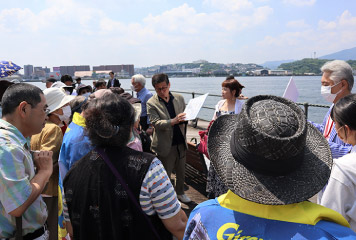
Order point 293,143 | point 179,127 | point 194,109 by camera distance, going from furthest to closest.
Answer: point 179,127 → point 194,109 → point 293,143

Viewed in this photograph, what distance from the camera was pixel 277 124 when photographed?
0.92 metres

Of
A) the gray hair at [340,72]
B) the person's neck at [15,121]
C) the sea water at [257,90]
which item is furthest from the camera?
the sea water at [257,90]

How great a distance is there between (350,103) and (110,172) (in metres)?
1.45

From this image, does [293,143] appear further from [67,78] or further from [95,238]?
[67,78]

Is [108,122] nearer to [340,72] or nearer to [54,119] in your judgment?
[54,119]

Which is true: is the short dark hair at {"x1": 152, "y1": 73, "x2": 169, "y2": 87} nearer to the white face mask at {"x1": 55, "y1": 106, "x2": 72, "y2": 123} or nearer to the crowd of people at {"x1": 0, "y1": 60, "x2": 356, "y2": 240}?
the white face mask at {"x1": 55, "y1": 106, "x2": 72, "y2": 123}

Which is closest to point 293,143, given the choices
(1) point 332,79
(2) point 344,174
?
(2) point 344,174

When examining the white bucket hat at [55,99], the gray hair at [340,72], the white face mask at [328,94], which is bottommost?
the white bucket hat at [55,99]

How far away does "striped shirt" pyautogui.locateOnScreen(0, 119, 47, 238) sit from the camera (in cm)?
155

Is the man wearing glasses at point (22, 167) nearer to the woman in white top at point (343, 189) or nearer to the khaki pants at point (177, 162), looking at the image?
the woman in white top at point (343, 189)

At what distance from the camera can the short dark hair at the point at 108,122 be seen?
1541 millimetres

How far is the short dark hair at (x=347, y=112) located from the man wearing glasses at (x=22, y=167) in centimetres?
187

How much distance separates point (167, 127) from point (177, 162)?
629mm

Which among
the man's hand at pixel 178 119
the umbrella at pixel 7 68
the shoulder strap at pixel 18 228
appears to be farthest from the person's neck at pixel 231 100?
the umbrella at pixel 7 68
